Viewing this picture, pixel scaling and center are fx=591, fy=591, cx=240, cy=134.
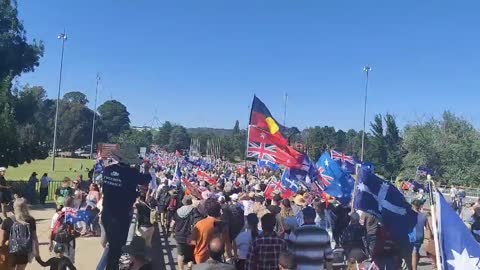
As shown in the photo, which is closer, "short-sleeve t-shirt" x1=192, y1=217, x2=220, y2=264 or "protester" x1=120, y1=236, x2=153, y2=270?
"protester" x1=120, y1=236, x2=153, y2=270

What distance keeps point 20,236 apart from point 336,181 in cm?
842

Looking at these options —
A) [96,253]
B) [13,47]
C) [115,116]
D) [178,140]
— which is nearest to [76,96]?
[115,116]

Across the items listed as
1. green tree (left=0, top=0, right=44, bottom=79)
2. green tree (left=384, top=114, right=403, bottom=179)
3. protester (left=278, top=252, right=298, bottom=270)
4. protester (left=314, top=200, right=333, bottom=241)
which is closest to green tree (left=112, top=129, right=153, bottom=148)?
green tree (left=384, top=114, right=403, bottom=179)

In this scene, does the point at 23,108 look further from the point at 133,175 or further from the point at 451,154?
the point at 451,154

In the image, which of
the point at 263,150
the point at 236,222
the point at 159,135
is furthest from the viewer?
the point at 159,135

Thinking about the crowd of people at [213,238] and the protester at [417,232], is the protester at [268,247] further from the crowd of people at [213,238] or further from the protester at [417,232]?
the protester at [417,232]

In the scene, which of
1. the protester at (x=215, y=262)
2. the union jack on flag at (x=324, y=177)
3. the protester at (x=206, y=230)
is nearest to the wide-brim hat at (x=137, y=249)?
the protester at (x=215, y=262)

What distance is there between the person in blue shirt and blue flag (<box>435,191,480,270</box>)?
384cm

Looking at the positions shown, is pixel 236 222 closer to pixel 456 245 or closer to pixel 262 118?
pixel 456 245

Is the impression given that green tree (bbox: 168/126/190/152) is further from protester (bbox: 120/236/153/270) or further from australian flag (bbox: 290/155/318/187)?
protester (bbox: 120/236/153/270)

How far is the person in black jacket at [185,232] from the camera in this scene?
9922 millimetres

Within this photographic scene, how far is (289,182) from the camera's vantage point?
16656mm

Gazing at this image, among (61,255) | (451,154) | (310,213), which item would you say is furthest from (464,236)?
(451,154)

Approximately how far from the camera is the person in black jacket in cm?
992
